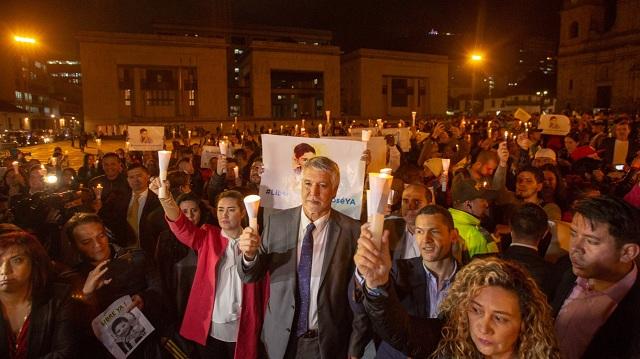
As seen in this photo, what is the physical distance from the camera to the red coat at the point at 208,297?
12.0ft

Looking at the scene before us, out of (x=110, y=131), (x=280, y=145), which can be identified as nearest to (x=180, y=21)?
(x=110, y=131)

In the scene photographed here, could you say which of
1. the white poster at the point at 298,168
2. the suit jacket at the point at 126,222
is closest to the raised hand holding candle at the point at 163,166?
the white poster at the point at 298,168

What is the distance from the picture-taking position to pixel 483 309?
82.4 inches

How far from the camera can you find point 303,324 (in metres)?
3.23

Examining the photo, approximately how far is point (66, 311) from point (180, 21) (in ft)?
206

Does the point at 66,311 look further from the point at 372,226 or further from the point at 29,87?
the point at 29,87

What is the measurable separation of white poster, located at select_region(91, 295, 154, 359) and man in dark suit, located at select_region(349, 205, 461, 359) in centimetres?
171

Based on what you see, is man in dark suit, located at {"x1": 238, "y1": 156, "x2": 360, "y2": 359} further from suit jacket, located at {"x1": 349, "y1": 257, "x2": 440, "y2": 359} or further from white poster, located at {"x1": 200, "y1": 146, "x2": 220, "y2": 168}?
white poster, located at {"x1": 200, "y1": 146, "x2": 220, "y2": 168}

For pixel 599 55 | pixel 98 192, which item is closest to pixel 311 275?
pixel 98 192

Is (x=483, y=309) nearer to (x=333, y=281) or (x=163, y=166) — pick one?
(x=333, y=281)

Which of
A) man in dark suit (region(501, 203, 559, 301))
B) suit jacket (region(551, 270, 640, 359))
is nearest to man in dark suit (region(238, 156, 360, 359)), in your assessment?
man in dark suit (region(501, 203, 559, 301))

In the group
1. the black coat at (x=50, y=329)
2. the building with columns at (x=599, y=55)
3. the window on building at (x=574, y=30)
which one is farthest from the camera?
the window on building at (x=574, y=30)

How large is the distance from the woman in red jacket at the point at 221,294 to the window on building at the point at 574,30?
2147 inches

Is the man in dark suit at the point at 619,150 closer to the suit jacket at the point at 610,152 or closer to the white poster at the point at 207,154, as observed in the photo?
the suit jacket at the point at 610,152
